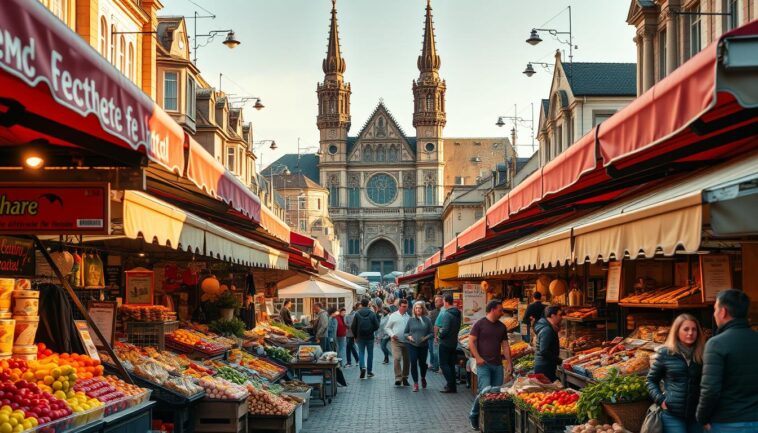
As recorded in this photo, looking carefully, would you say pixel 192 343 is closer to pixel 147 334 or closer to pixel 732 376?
pixel 147 334

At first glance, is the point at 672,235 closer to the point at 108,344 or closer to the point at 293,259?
the point at 108,344

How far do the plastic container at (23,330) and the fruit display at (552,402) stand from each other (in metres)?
4.65

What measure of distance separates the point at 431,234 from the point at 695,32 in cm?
10008

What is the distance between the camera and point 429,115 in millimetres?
123062

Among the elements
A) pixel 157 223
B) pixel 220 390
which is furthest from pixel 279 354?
pixel 157 223

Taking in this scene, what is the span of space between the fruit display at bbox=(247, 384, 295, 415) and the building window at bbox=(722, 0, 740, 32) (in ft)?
39.5

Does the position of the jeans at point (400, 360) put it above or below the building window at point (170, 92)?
below

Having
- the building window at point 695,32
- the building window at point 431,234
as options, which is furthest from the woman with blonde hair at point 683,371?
the building window at point 431,234

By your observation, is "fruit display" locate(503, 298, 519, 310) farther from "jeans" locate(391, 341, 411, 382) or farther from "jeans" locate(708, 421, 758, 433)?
"jeans" locate(708, 421, 758, 433)

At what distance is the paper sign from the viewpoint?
2178 centimetres

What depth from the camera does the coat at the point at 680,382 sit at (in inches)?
279

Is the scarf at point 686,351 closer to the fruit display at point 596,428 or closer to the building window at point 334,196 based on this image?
the fruit display at point 596,428

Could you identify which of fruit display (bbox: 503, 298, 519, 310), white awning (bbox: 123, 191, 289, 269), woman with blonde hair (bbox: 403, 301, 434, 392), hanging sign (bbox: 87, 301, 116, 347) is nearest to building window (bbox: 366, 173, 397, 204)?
fruit display (bbox: 503, 298, 519, 310)

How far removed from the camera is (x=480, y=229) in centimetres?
1848
